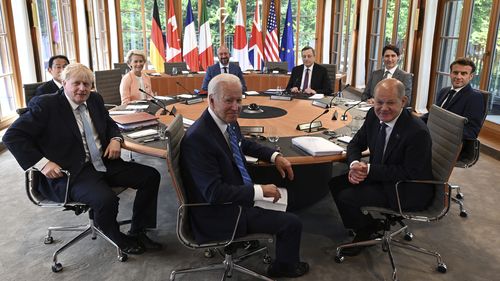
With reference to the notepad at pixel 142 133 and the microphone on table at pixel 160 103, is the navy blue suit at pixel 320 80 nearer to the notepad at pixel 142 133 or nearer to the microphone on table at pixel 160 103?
the microphone on table at pixel 160 103

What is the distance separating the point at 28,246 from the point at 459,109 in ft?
11.5

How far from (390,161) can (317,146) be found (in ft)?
1.49

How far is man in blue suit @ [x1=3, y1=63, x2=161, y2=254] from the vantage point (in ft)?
7.55

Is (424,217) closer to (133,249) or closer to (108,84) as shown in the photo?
(133,249)

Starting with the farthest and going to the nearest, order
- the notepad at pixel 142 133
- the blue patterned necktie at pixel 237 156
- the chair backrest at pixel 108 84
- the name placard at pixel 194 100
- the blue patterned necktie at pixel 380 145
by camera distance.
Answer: the chair backrest at pixel 108 84
the name placard at pixel 194 100
the notepad at pixel 142 133
the blue patterned necktie at pixel 380 145
the blue patterned necktie at pixel 237 156

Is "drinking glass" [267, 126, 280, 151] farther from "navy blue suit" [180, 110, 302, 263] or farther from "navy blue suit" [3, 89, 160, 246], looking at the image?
"navy blue suit" [3, 89, 160, 246]

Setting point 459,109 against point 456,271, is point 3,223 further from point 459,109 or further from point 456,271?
point 459,109

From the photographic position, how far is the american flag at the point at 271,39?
8.66 m

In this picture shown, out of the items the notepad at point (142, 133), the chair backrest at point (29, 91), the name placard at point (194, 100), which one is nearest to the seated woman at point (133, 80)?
the name placard at point (194, 100)

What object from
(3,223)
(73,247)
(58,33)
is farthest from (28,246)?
(58,33)

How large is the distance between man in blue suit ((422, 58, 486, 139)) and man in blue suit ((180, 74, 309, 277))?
198 cm

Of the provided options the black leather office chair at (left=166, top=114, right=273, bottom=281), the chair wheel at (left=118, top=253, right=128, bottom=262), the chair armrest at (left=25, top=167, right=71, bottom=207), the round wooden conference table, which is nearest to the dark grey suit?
the round wooden conference table

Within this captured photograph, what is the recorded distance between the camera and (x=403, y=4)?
699 centimetres

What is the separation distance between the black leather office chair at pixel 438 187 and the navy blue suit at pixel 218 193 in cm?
63
